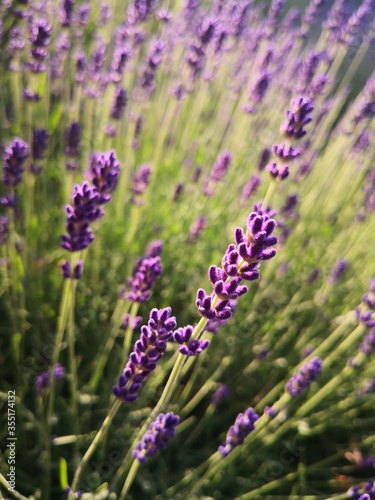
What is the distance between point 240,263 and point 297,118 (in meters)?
0.81

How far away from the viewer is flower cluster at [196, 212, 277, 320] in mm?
982

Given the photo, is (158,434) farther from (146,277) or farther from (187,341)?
(146,277)

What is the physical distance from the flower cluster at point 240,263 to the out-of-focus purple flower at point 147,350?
11 centimetres

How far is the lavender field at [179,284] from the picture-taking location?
5.60 feet

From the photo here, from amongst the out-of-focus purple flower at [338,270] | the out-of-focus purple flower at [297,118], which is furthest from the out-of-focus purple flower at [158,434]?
the out-of-focus purple flower at [338,270]

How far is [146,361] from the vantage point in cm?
121

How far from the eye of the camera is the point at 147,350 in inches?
46.6

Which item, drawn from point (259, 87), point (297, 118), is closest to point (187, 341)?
point (297, 118)

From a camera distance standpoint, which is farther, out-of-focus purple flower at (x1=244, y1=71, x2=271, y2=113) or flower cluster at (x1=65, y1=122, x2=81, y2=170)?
out-of-focus purple flower at (x1=244, y1=71, x2=271, y2=113)

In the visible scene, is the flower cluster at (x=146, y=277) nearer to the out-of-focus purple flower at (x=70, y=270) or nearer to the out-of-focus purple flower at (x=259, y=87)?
the out-of-focus purple flower at (x=70, y=270)

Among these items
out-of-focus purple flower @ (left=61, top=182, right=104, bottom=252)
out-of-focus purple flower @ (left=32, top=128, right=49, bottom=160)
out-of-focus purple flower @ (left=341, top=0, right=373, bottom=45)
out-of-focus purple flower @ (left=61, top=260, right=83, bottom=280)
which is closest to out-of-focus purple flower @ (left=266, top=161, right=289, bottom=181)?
out-of-focus purple flower @ (left=61, top=182, right=104, bottom=252)

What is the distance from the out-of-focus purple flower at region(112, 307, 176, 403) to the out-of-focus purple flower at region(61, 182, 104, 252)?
0.39 meters

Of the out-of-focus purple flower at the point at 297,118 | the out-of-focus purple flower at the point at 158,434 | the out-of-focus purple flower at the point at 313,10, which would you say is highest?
the out-of-focus purple flower at the point at 313,10

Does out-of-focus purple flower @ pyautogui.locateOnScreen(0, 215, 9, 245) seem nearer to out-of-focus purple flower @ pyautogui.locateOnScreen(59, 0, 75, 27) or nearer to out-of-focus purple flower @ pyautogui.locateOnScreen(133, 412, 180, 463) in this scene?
out-of-focus purple flower @ pyautogui.locateOnScreen(59, 0, 75, 27)
